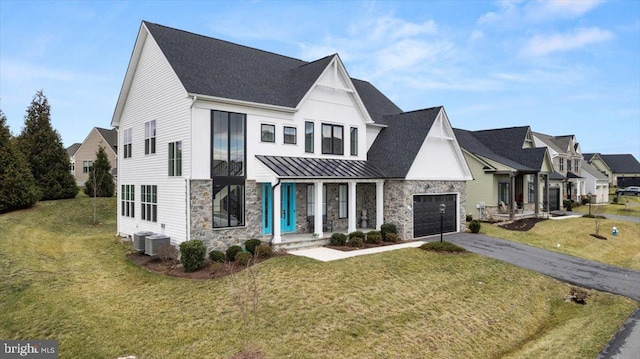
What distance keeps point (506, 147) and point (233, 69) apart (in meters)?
27.8

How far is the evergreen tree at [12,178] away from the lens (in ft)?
80.6

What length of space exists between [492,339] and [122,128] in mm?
21262

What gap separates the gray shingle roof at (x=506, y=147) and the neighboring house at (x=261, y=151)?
10.1 metres

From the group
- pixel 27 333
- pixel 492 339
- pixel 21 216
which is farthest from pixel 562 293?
pixel 21 216

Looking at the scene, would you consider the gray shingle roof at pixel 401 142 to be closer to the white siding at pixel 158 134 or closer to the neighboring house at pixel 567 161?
the white siding at pixel 158 134

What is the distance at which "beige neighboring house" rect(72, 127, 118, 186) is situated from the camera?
44062mm

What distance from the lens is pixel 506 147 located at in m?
34.4

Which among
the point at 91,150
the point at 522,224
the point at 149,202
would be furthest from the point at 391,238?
the point at 91,150

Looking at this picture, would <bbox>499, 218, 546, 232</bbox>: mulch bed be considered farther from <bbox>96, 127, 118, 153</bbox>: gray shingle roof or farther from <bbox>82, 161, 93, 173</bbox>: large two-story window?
<bbox>82, 161, 93, 173</bbox>: large two-story window

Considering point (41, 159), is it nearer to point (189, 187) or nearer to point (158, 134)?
point (158, 134)

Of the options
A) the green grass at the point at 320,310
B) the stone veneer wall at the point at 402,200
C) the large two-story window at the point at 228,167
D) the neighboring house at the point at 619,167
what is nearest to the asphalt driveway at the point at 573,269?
the green grass at the point at 320,310

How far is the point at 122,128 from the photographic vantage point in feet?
69.7

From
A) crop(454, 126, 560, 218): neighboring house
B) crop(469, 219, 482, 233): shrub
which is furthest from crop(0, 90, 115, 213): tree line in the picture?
crop(454, 126, 560, 218): neighboring house

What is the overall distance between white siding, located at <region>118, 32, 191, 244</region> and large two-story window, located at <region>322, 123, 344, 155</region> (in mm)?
7210
